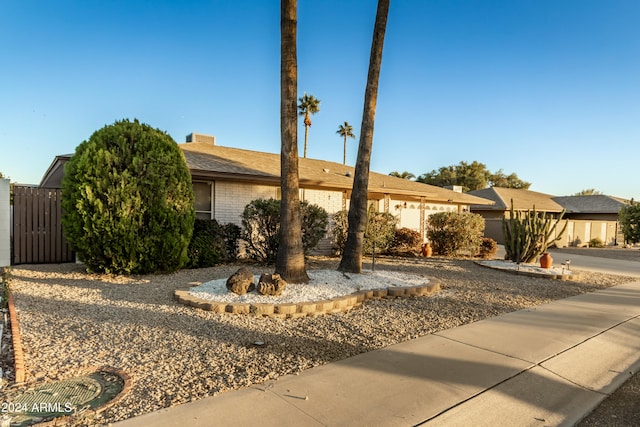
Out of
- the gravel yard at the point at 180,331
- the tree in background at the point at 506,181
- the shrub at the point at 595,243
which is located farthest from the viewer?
the tree in background at the point at 506,181

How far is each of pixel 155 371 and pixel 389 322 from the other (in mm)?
3236

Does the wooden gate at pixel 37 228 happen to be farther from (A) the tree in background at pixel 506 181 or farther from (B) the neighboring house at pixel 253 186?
(A) the tree in background at pixel 506 181

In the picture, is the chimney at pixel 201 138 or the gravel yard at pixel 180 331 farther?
the chimney at pixel 201 138

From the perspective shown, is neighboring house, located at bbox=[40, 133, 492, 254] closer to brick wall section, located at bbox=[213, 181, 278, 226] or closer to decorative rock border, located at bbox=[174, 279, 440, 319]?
brick wall section, located at bbox=[213, 181, 278, 226]

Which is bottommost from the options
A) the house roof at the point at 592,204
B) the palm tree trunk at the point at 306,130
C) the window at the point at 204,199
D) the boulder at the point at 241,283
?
the boulder at the point at 241,283

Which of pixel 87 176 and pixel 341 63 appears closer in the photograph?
pixel 87 176

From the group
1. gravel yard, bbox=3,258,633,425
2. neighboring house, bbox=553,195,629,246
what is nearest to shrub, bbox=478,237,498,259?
gravel yard, bbox=3,258,633,425

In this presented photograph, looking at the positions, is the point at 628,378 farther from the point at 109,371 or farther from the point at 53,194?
the point at 53,194

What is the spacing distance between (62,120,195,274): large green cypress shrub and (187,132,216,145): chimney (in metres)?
7.16

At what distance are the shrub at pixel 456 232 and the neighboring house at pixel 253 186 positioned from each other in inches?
82.9

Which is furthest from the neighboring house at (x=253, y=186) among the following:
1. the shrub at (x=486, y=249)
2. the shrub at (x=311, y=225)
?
the shrub at (x=486, y=249)

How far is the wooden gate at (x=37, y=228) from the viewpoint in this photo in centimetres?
1012

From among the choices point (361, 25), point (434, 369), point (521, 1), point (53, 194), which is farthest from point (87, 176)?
point (521, 1)

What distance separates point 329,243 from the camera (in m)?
14.9
